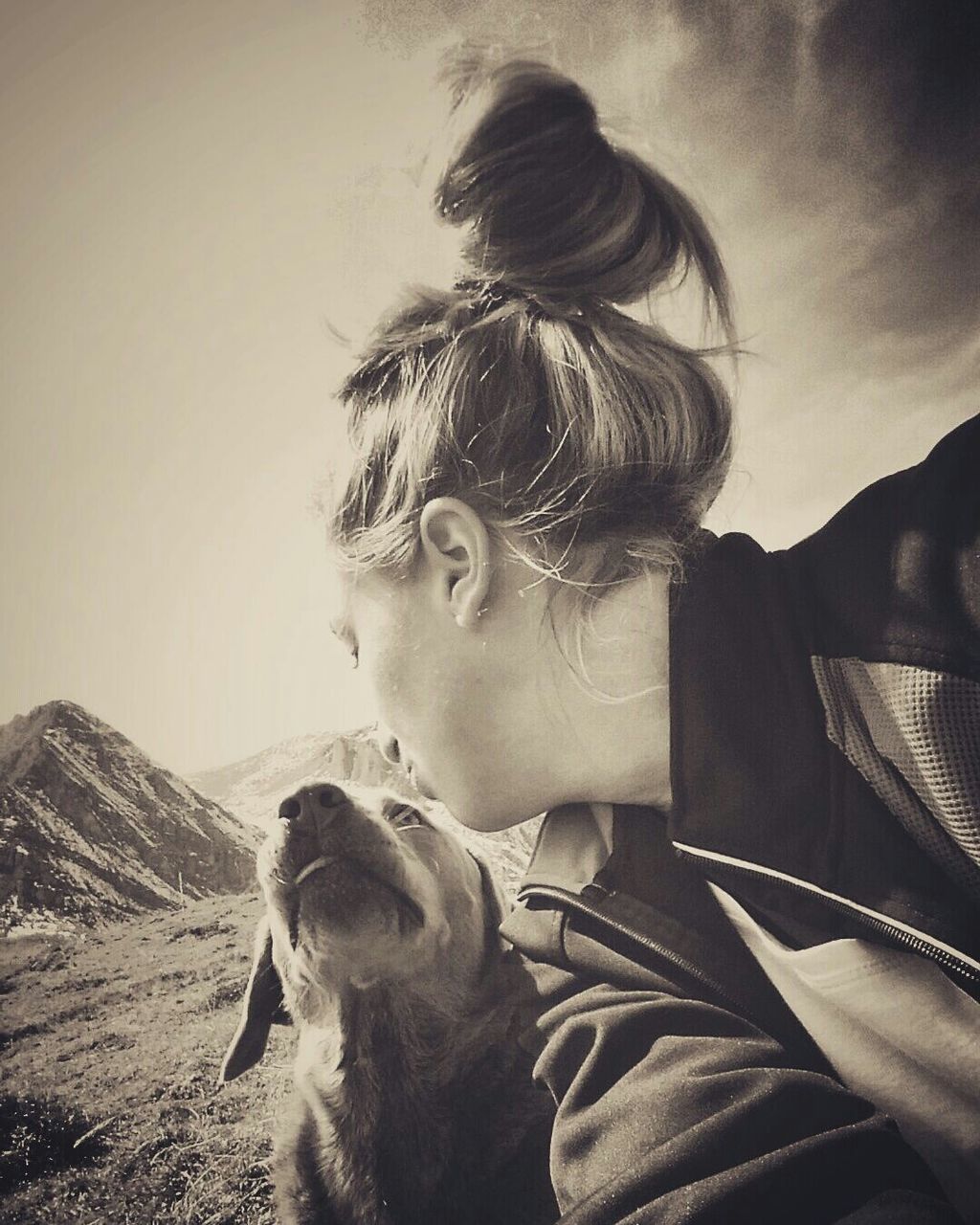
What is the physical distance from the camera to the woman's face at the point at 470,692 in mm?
1507

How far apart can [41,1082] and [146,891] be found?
39cm

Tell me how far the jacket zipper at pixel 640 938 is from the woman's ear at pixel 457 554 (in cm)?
52

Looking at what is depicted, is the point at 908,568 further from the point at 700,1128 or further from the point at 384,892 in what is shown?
the point at 384,892

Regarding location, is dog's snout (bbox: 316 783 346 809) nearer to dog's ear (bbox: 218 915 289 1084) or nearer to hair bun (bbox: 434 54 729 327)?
dog's ear (bbox: 218 915 289 1084)

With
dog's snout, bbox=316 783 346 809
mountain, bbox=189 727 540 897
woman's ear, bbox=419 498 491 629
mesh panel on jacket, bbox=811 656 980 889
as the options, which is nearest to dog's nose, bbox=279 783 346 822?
dog's snout, bbox=316 783 346 809

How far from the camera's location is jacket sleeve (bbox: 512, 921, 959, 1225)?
1029 mm

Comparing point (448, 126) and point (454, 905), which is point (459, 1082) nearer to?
point (454, 905)

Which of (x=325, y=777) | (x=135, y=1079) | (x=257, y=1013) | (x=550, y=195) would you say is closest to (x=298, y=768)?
(x=325, y=777)

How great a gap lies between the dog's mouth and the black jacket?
0.32m

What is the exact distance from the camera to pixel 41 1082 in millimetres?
1561

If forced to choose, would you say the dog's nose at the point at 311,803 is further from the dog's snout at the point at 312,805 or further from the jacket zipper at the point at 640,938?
the jacket zipper at the point at 640,938

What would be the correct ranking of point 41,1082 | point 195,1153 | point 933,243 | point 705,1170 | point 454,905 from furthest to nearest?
1. point 933,243
2. point 454,905
3. point 41,1082
4. point 195,1153
5. point 705,1170

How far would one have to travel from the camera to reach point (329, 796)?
1521 millimetres

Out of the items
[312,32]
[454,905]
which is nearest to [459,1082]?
[454,905]
